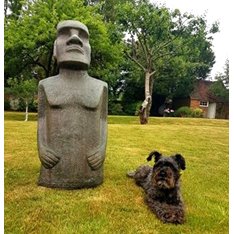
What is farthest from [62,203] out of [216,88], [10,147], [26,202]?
[216,88]

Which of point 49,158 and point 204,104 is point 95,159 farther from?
point 204,104

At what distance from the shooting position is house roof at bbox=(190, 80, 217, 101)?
38938mm

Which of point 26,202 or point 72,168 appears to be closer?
point 26,202

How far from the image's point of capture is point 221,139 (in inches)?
534

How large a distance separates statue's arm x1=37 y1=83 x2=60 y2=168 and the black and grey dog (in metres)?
1.54

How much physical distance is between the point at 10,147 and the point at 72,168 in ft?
13.3

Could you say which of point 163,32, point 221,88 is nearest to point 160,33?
point 163,32

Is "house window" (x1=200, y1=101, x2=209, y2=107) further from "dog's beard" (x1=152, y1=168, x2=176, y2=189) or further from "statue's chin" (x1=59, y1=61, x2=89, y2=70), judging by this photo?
"dog's beard" (x1=152, y1=168, x2=176, y2=189)

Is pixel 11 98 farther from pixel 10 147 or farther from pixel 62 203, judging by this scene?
pixel 62 203

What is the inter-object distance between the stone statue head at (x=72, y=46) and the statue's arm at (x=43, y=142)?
609 mm

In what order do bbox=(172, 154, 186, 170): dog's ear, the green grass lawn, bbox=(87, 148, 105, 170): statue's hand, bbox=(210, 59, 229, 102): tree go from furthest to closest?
bbox=(210, 59, 229, 102): tree < bbox=(87, 148, 105, 170): statue's hand < bbox=(172, 154, 186, 170): dog's ear < the green grass lawn

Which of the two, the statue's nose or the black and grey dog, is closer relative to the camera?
the black and grey dog

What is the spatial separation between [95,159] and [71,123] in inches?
26.4

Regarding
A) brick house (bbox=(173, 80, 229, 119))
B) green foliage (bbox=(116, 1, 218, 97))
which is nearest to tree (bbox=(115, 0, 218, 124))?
green foliage (bbox=(116, 1, 218, 97))
